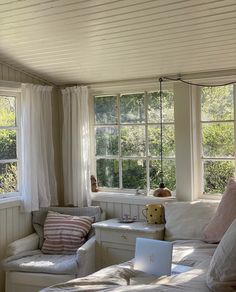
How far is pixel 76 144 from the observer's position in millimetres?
4496

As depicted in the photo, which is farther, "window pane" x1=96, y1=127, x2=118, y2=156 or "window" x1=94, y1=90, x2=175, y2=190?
Answer: "window pane" x1=96, y1=127, x2=118, y2=156

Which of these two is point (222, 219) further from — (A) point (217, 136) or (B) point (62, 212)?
(B) point (62, 212)

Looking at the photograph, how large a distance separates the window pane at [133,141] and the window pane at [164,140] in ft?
0.31

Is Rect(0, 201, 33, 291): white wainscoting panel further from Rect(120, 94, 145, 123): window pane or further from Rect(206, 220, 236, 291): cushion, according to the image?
Rect(206, 220, 236, 291): cushion

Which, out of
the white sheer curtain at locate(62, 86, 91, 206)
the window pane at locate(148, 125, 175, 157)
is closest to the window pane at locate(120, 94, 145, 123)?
the window pane at locate(148, 125, 175, 157)

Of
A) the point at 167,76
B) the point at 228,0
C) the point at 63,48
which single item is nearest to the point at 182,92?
the point at 167,76

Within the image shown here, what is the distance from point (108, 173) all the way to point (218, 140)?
47.7 inches

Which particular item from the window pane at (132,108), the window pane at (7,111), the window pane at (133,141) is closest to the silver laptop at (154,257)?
the window pane at (133,141)

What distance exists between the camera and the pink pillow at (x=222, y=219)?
3.32m

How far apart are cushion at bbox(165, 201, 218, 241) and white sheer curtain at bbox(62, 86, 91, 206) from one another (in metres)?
1.02

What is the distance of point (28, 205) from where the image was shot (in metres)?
4.25

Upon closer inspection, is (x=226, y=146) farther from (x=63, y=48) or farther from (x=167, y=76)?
(x=63, y=48)

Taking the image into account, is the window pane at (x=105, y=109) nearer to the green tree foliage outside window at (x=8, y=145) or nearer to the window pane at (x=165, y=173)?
the window pane at (x=165, y=173)

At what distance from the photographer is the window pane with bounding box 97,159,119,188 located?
14.9 ft
